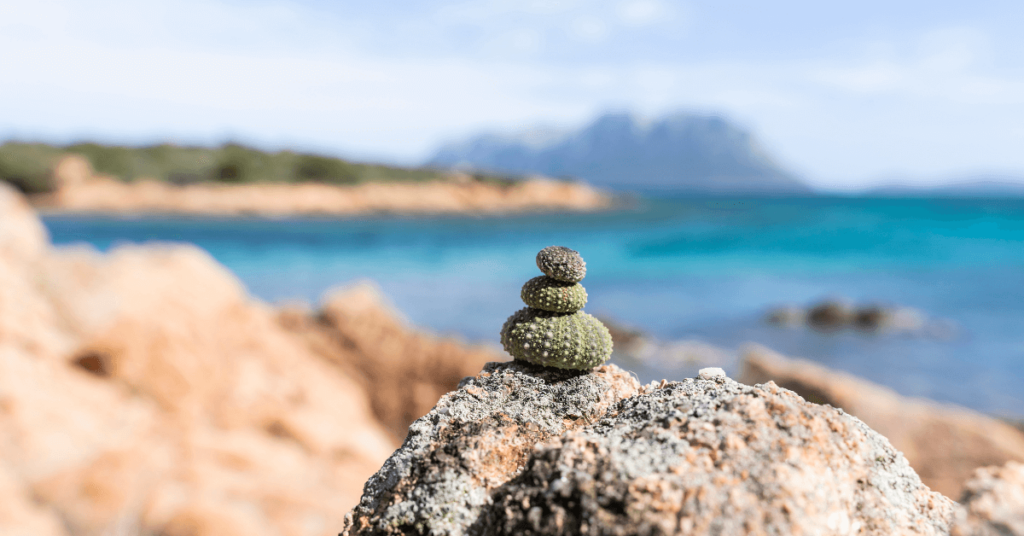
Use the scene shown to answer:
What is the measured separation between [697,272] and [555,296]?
35682mm

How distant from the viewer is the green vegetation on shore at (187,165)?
61.7 m

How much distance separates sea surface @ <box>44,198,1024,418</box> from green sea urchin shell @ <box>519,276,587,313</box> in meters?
5.75

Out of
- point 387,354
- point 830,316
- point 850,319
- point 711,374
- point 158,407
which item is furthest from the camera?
point 830,316

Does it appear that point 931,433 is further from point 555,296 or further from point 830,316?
point 830,316

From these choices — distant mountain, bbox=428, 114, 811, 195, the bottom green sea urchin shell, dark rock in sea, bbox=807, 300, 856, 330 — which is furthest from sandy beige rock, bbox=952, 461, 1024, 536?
distant mountain, bbox=428, 114, 811, 195

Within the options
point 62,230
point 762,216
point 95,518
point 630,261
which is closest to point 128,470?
point 95,518

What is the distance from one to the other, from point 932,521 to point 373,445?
9.84 meters

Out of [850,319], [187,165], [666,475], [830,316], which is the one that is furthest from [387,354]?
[187,165]

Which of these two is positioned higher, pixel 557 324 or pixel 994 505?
pixel 557 324

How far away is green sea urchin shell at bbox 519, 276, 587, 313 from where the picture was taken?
4.09 m

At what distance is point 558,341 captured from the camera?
12.7ft

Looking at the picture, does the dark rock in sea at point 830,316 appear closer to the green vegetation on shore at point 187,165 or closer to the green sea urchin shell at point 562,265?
the green sea urchin shell at point 562,265

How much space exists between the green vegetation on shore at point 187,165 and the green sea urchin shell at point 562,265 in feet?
231

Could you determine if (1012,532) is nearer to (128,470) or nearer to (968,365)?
(128,470)
